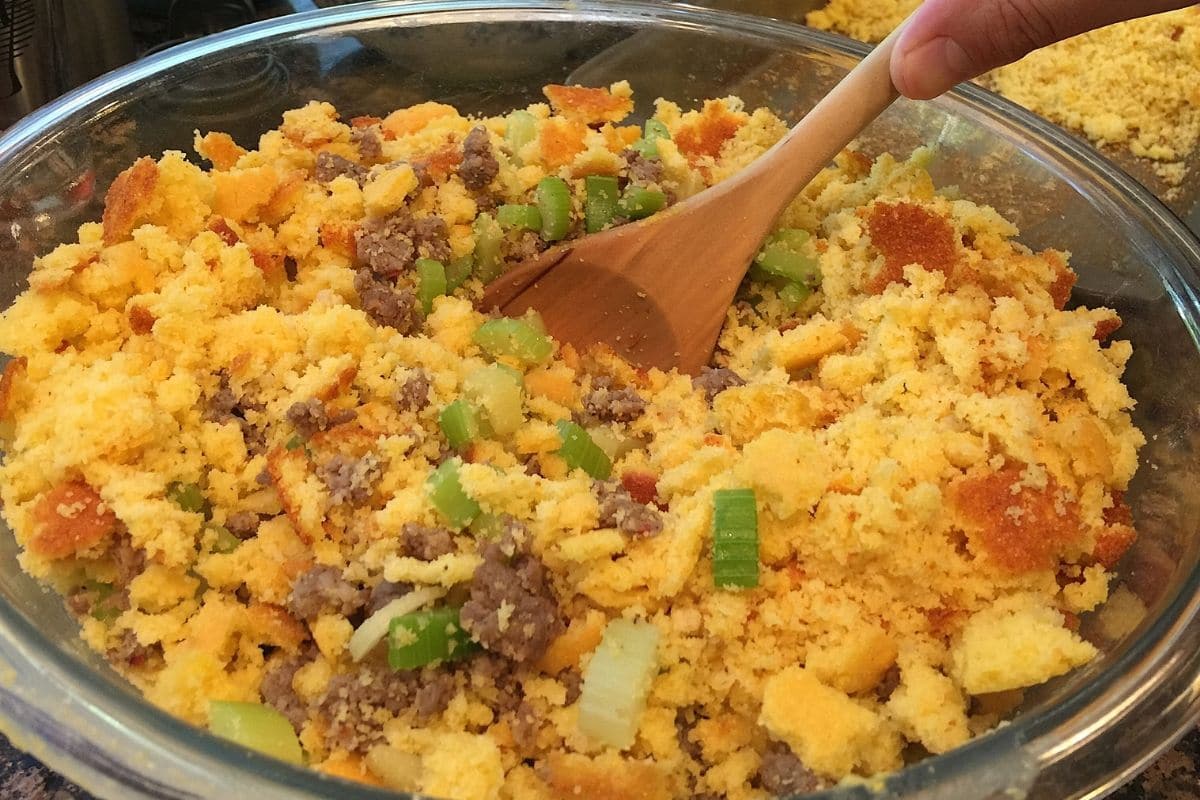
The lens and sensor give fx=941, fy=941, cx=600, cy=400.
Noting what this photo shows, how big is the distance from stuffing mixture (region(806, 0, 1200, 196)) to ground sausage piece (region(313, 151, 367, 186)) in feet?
3.83

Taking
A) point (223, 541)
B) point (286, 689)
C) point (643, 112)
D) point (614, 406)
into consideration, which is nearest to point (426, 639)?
point (286, 689)

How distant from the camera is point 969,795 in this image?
0.70 meters

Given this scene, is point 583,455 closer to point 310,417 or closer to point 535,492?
point 535,492

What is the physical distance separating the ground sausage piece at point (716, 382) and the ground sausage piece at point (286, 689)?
1.80ft

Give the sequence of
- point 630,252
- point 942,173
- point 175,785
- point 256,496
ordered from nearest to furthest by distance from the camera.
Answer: point 175,785 → point 256,496 → point 630,252 → point 942,173

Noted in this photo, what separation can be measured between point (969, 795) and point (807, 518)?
296 millimetres

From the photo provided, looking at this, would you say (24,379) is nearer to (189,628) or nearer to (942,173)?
(189,628)

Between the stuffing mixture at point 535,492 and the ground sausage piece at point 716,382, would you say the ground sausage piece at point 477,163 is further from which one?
the ground sausage piece at point 716,382

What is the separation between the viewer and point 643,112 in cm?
156

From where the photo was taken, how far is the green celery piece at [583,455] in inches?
41.8

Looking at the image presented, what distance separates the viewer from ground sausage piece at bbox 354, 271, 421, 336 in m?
1.16

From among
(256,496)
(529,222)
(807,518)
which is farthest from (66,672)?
(529,222)

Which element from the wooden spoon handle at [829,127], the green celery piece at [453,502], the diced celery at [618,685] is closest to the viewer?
the diced celery at [618,685]

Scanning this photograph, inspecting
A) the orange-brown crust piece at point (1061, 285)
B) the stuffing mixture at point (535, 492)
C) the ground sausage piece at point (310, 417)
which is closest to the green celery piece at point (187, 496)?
the stuffing mixture at point (535, 492)
